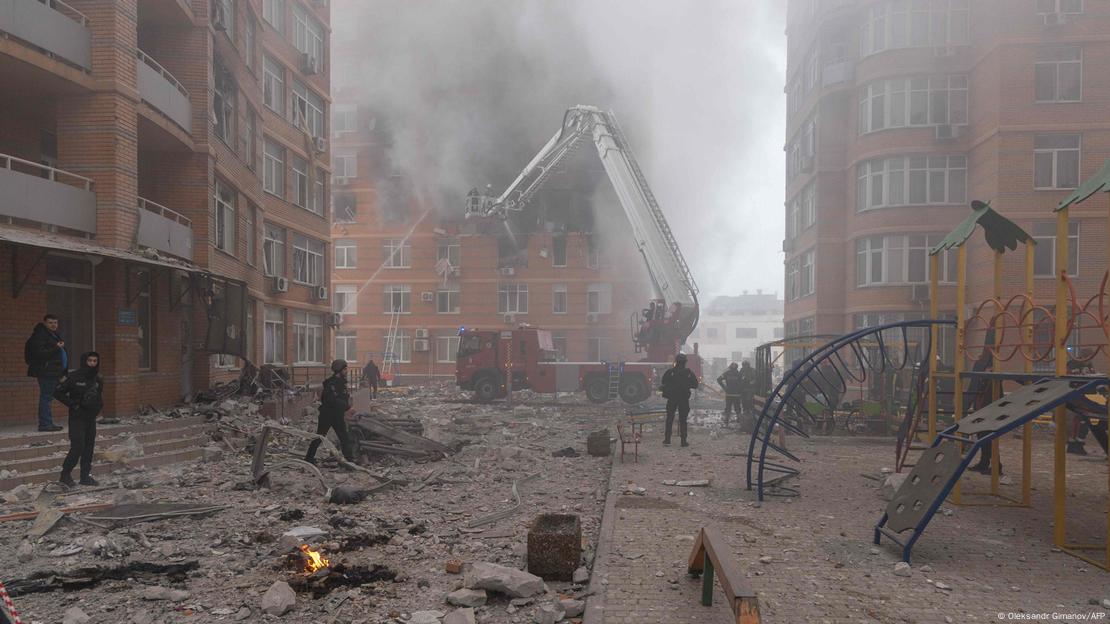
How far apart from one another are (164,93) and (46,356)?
6672mm

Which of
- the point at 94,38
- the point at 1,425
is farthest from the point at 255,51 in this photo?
the point at 1,425

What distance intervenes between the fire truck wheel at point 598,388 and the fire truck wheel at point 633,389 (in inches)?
22.8

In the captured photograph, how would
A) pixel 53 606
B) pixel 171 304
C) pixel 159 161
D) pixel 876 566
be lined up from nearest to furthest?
pixel 53 606, pixel 876 566, pixel 171 304, pixel 159 161

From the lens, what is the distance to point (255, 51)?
64.6 ft

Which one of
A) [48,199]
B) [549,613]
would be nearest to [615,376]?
[48,199]

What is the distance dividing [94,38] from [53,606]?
10.4 m

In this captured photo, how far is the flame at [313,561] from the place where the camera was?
5.54 m

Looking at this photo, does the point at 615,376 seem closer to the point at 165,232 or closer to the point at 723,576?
the point at 165,232

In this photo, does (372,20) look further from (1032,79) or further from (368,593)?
(368,593)

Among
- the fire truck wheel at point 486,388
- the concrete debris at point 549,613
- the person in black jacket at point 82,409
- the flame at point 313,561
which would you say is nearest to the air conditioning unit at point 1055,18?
the fire truck wheel at point 486,388

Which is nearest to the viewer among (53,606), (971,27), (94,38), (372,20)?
(53,606)

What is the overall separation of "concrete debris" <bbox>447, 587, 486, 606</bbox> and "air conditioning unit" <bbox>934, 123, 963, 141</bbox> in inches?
912

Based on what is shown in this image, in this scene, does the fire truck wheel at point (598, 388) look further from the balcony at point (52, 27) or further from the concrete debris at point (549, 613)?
the concrete debris at point (549, 613)

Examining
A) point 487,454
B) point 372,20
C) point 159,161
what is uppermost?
point 372,20
